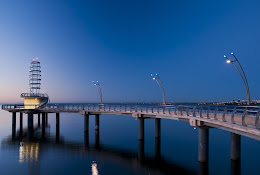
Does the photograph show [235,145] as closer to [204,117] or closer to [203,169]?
[203,169]

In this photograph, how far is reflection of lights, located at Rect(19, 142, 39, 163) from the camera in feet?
81.7

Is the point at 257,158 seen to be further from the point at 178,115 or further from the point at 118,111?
the point at 118,111

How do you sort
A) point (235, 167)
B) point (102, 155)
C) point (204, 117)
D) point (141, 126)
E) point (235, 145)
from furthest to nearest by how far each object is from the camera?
point (141, 126)
point (102, 155)
point (235, 167)
point (235, 145)
point (204, 117)

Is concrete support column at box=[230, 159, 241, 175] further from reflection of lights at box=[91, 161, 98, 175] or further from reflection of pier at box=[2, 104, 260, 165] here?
reflection of lights at box=[91, 161, 98, 175]

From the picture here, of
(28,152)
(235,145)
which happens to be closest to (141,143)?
(235,145)

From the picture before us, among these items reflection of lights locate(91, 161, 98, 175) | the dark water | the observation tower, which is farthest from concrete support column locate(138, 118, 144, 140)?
the observation tower

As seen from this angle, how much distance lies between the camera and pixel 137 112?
31.9 metres

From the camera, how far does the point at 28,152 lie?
28.3 m

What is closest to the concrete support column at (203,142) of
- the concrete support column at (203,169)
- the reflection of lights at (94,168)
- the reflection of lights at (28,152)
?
the concrete support column at (203,169)

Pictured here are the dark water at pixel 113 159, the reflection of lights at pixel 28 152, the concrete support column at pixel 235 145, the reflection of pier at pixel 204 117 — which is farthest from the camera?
the reflection of lights at pixel 28 152

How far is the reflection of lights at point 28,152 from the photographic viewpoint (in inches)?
980

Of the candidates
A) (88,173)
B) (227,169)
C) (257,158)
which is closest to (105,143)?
(88,173)

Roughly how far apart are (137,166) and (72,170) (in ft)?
22.2

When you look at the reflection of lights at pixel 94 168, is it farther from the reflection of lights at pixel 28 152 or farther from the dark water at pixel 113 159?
the reflection of lights at pixel 28 152
